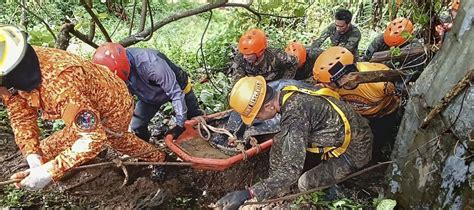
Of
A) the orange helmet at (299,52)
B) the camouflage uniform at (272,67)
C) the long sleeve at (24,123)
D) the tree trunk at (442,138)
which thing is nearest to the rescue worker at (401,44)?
the tree trunk at (442,138)

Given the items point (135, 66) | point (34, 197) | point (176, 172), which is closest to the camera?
point (34, 197)

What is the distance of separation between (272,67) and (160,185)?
2112 millimetres

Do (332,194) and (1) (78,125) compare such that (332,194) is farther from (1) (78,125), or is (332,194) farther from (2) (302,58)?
(2) (302,58)

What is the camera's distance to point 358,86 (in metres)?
4.36

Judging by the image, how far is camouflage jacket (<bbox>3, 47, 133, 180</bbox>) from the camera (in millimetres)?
3045

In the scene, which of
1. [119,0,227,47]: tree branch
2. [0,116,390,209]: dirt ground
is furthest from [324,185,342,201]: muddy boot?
[119,0,227,47]: tree branch

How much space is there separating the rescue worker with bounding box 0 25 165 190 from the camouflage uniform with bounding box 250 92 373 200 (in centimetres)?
123

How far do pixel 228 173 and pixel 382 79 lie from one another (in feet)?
5.49

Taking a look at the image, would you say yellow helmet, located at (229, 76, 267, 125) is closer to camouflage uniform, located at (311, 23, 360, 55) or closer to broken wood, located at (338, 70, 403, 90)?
broken wood, located at (338, 70, 403, 90)

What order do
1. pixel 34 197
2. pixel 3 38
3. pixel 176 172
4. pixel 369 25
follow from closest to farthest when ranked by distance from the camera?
pixel 3 38 → pixel 34 197 → pixel 176 172 → pixel 369 25

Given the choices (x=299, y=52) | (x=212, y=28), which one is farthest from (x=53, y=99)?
(x=212, y=28)

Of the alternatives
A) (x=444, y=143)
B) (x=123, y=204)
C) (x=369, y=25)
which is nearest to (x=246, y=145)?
(x=123, y=204)

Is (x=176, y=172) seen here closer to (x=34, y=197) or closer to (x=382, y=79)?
(x=34, y=197)

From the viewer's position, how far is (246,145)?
14.5 feet
